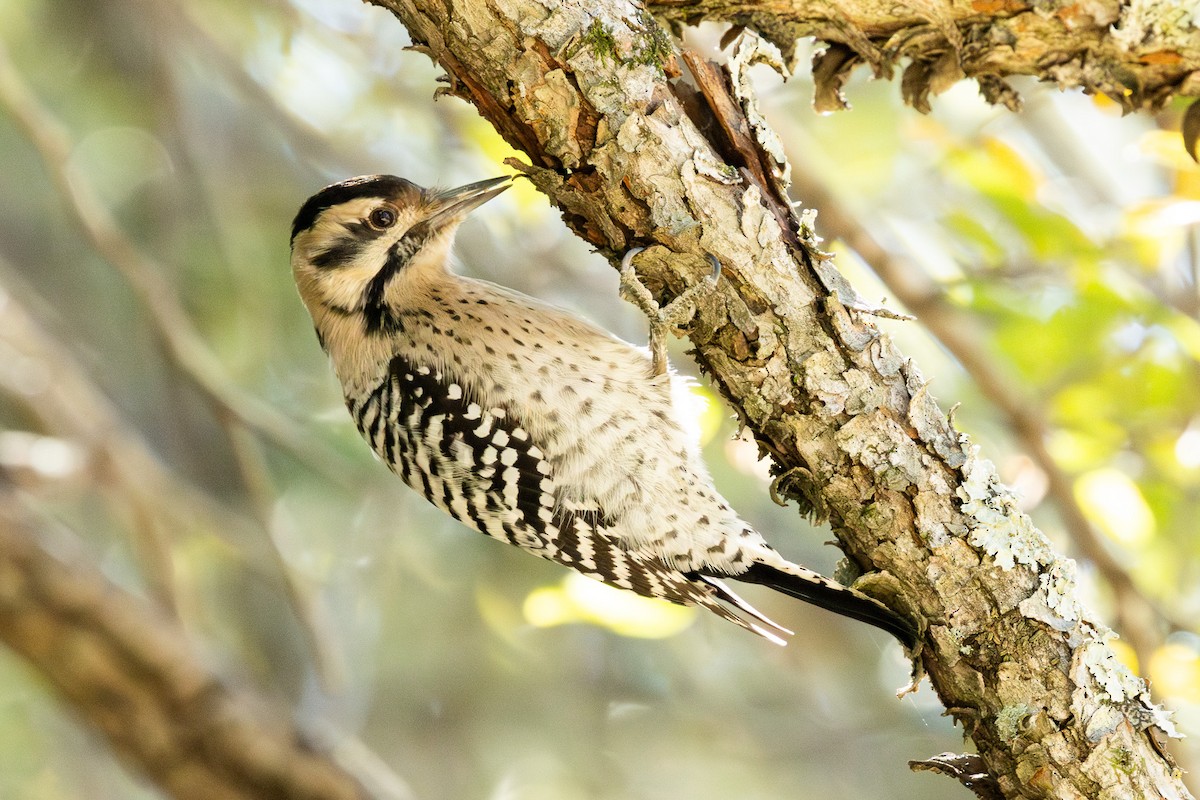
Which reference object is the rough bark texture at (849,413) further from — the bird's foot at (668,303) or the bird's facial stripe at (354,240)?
the bird's facial stripe at (354,240)

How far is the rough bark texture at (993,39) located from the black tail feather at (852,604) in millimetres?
1119

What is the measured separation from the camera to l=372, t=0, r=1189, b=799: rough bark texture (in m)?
2.33

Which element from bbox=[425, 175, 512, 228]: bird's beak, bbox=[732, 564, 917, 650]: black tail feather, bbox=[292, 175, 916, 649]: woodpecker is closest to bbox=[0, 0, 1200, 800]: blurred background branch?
bbox=[292, 175, 916, 649]: woodpecker

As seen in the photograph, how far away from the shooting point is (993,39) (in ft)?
7.51

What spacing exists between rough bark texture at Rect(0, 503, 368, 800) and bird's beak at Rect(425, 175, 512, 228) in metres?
1.74

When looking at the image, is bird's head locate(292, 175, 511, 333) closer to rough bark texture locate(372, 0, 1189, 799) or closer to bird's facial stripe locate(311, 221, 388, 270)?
bird's facial stripe locate(311, 221, 388, 270)

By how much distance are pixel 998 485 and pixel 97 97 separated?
4340mm

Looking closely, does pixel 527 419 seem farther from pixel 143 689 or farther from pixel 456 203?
pixel 143 689

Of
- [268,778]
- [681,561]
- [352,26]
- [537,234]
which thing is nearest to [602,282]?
[537,234]

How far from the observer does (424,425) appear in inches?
127

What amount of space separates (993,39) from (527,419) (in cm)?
156

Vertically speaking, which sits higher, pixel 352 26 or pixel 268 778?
pixel 352 26

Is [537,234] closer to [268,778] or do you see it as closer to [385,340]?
[385,340]

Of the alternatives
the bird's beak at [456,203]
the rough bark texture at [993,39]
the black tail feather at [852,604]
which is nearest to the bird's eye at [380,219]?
the bird's beak at [456,203]
